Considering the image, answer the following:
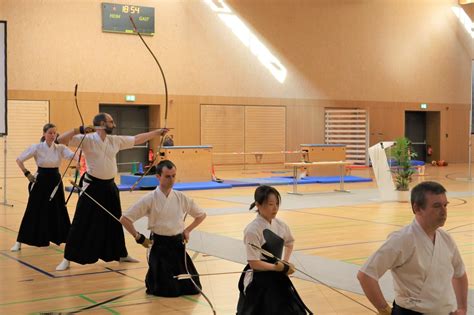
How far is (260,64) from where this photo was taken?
87.5 feet

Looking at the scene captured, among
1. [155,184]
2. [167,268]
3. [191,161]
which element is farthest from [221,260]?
[191,161]

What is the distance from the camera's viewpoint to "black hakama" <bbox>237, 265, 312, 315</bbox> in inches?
183

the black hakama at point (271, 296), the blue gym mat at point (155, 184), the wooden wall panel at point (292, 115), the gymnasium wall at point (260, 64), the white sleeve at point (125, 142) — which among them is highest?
the gymnasium wall at point (260, 64)

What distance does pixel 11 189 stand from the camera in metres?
18.7

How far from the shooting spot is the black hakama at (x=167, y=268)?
646 centimetres

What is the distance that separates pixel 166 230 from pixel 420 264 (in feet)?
11.7

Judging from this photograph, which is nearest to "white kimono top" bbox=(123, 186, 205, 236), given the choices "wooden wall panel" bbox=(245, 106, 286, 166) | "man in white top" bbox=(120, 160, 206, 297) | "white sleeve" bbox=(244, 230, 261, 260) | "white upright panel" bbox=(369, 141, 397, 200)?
"man in white top" bbox=(120, 160, 206, 297)

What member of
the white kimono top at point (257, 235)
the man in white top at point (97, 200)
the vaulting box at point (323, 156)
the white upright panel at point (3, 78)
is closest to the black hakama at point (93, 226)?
the man in white top at point (97, 200)

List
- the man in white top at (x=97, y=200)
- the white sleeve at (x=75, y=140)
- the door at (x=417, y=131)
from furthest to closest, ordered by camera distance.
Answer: the door at (x=417, y=131)
the man in white top at (x=97, y=200)
the white sleeve at (x=75, y=140)

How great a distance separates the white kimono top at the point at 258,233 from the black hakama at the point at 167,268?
6.40 ft

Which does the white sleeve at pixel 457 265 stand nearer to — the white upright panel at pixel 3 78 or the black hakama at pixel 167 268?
the black hakama at pixel 167 268

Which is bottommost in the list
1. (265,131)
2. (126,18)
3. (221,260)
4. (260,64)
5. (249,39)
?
(221,260)

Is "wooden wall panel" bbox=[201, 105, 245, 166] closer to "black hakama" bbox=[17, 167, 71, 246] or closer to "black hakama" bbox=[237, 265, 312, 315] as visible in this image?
"black hakama" bbox=[17, 167, 71, 246]

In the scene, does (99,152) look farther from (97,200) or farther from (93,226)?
(93,226)
